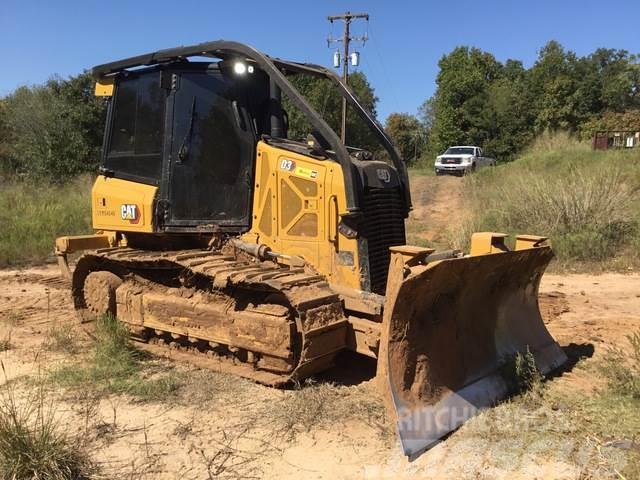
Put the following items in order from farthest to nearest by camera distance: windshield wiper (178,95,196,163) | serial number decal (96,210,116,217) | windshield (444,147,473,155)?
windshield (444,147,473,155)
serial number decal (96,210,116,217)
windshield wiper (178,95,196,163)

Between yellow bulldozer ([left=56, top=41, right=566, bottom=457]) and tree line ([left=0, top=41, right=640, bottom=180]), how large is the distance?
37.4 ft

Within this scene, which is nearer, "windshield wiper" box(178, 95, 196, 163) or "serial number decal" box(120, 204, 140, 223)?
"windshield wiper" box(178, 95, 196, 163)

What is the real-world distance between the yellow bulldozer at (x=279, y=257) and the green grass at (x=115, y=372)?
23 cm

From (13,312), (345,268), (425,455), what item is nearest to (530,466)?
(425,455)

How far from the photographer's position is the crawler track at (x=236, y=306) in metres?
4.12

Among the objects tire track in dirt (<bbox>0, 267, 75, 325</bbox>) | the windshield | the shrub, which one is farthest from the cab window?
the windshield

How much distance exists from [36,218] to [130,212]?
8.63 metres

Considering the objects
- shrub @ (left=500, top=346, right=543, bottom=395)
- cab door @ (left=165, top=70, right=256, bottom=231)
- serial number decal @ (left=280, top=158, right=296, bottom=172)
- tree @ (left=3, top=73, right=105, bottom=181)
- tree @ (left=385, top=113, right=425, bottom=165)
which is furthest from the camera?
tree @ (left=385, top=113, right=425, bottom=165)

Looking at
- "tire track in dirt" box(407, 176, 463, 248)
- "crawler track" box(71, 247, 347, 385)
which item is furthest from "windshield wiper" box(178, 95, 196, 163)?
"tire track in dirt" box(407, 176, 463, 248)

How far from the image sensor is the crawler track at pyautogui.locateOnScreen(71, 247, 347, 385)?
412 cm

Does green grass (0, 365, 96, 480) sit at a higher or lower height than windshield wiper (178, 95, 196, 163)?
lower

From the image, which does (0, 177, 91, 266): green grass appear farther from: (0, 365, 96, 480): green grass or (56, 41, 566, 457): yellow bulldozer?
(0, 365, 96, 480): green grass

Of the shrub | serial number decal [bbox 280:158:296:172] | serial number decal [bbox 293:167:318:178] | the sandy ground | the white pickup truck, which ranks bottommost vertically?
the sandy ground

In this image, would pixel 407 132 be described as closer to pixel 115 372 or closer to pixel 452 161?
pixel 452 161
